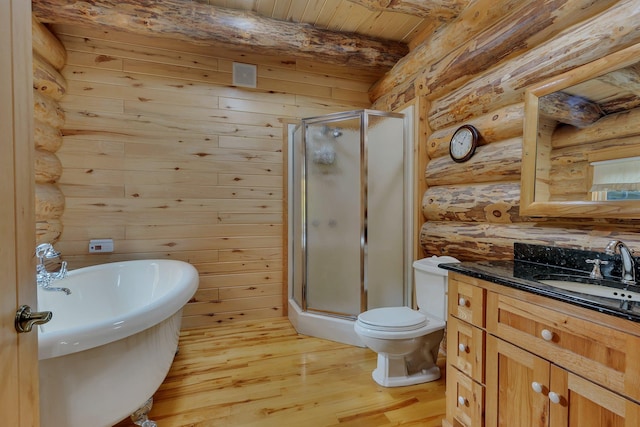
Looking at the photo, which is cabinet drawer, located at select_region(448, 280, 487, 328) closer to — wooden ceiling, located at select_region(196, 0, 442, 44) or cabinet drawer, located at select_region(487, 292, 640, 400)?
cabinet drawer, located at select_region(487, 292, 640, 400)

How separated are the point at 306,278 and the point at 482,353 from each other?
175 centimetres

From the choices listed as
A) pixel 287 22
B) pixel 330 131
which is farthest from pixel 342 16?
pixel 330 131

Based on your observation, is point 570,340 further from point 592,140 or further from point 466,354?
point 592,140

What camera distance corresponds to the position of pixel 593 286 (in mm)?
1323

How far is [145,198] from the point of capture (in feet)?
9.15

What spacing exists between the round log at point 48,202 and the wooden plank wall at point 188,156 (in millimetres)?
75

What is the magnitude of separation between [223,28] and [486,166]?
229 cm

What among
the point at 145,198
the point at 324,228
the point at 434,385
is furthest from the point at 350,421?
the point at 145,198

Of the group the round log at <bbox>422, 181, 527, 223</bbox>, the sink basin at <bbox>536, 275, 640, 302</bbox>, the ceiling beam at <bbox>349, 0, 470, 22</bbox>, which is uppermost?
the ceiling beam at <bbox>349, 0, 470, 22</bbox>

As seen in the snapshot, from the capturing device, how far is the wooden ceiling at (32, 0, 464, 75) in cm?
215

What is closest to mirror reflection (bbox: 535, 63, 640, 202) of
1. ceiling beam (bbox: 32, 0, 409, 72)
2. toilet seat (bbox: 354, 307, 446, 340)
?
toilet seat (bbox: 354, 307, 446, 340)

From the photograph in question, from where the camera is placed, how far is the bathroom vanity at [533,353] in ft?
3.06

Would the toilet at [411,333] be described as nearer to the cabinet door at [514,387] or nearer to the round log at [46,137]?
the cabinet door at [514,387]

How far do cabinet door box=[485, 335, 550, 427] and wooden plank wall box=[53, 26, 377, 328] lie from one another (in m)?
2.18
